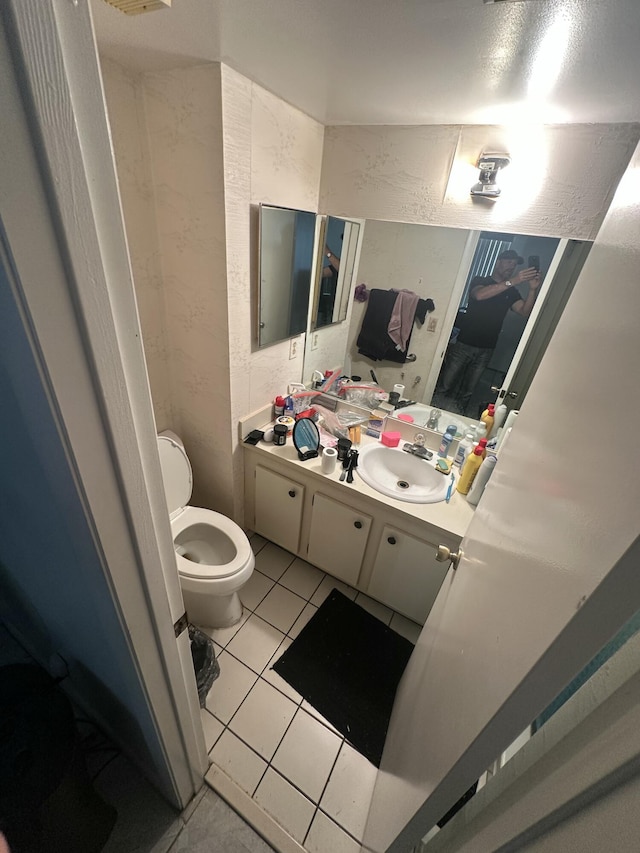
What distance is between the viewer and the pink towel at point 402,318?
161cm

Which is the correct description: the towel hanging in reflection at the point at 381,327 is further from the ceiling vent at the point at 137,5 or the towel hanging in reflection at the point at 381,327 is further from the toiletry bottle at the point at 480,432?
the ceiling vent at the point at 137,5

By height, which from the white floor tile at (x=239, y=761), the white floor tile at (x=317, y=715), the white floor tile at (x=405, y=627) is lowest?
the white floor tile at (x=239, y=761)

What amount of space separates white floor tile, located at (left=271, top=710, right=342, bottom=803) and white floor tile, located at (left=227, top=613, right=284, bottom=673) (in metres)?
0.26

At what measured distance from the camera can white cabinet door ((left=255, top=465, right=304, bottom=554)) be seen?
168 cm

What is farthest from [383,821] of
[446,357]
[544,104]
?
[544,104]

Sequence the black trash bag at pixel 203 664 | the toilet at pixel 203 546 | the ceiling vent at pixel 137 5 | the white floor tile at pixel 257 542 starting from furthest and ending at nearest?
1. the white floor tile at pixel 257 542
2. the toilet at pixel 203 546
3. the black trash bag at pixel 203 664
4. the ceiling vent at pixel 137 5

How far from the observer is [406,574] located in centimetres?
150

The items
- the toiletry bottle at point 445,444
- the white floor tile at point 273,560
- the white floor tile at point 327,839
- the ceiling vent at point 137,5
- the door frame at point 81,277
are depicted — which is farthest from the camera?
the white floor tile at point 273,560

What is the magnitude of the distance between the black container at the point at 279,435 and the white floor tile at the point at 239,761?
46.6 inches

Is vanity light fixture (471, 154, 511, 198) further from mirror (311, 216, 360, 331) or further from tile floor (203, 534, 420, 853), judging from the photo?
tile floor (203, 534, 420, 853)

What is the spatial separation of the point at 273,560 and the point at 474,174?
2.06 meters

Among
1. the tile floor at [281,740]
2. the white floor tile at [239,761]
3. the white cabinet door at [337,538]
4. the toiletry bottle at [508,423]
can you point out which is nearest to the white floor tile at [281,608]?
the tile floor at [281,740]

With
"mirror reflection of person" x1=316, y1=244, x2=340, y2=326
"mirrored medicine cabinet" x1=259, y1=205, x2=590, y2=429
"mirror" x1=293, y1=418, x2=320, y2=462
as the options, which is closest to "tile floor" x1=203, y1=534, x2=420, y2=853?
"mirror" x1=293, y1=418, x2=320, y2=462

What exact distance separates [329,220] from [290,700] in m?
2.18
